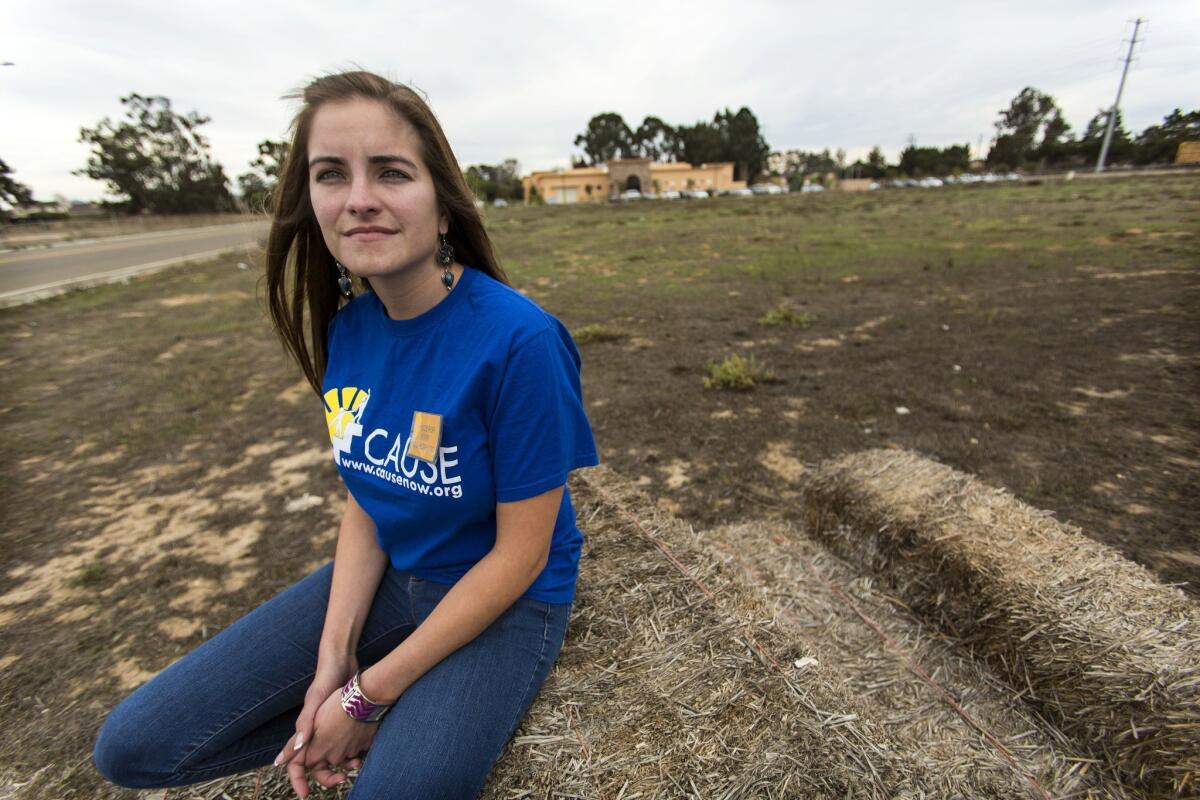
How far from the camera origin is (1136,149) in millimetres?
4930

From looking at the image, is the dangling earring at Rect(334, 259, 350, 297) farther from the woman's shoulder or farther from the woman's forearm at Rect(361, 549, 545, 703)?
the woman's forearm at Rect(361, 549, 545, 703)

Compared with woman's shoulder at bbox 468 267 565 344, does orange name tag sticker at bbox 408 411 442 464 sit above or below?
below

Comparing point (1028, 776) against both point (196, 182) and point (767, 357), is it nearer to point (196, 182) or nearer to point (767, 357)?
point (767, 357)

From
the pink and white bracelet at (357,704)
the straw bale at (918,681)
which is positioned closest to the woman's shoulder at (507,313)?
the pink and white bracelet at (357,704)

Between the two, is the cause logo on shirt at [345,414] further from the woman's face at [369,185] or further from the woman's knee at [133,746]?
the woman's knee at [133,746]

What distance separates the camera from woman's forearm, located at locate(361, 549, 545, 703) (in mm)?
1422

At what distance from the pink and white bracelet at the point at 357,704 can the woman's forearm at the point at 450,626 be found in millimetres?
24

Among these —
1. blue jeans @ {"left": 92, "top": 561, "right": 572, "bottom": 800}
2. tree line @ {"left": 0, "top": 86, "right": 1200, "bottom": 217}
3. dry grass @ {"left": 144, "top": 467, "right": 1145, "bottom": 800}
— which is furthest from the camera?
tree line @ {"left": 0, "top": 86, "right": 1200, "bottom": 217}

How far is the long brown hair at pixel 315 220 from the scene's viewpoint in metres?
Result: 1.49

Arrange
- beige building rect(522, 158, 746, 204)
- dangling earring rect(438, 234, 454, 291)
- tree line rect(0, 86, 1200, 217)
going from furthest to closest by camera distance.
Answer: beige building rect(522, 158, 746, 204), tree line rect(0, 86, 1200, 217), dangling earring rect(438, 234, 454, 291)

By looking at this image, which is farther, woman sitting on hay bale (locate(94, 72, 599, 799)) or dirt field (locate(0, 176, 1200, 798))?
dirt field (locate(0, 176, 1200, 798))

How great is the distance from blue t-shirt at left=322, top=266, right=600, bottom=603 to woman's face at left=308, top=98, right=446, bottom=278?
0.69ft

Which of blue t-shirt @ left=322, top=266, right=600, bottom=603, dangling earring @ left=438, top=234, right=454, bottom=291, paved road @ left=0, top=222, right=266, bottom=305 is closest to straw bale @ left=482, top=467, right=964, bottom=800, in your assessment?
blue t-shirt @ left=322, top=266, right=600, bottom=603

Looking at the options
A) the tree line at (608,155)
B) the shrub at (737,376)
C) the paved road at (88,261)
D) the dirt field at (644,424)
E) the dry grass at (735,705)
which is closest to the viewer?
the dry grass at (735,705)
